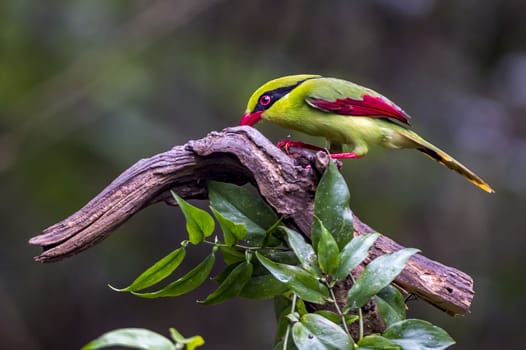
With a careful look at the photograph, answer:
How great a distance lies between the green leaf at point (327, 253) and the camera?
2070 mm

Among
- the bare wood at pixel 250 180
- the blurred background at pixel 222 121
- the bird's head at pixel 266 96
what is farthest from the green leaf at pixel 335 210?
the blurred background at pixel 222 121

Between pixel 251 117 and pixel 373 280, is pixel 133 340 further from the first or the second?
pixel 251 117

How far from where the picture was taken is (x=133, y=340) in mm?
1588

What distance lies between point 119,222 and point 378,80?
18.3 ft

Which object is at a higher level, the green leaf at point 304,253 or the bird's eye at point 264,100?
the bird's eye at point 264,100

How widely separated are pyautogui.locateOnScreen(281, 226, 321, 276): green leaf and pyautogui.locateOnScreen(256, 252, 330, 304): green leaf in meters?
0.05

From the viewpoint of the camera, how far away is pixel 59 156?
6.40 meters

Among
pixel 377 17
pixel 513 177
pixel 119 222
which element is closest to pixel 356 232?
pixel 119 222

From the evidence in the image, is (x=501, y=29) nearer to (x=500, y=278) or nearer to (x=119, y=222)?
(x=500, y=278)

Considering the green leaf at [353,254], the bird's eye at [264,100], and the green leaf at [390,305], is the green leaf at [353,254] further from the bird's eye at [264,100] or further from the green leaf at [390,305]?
the bird's eye at [264,100]

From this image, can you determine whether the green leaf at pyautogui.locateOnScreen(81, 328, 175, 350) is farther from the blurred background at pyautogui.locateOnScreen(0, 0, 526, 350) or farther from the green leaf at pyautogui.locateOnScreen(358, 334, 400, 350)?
the blurred background at pyautogui.locateOnScreen(0, 0, 526, 350)

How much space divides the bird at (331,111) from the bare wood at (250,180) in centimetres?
74

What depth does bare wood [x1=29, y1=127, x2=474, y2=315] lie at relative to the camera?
8.15 ft

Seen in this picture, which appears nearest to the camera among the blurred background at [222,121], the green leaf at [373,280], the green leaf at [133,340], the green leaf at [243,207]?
the green leaf at [133,340]
